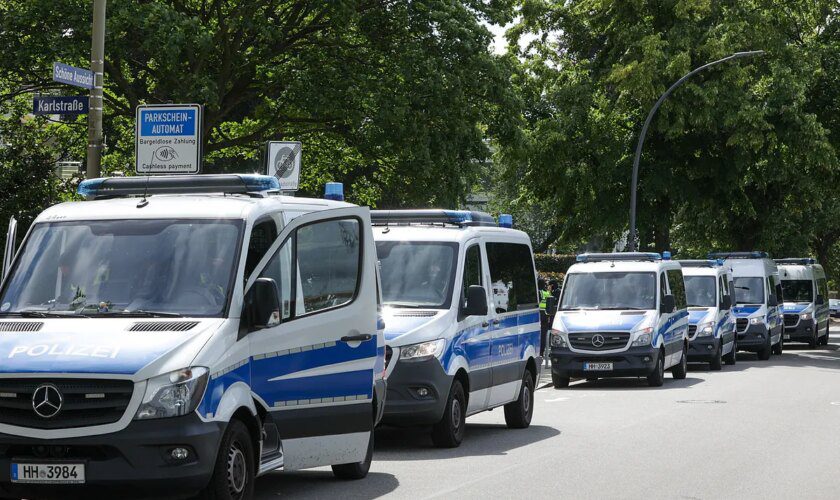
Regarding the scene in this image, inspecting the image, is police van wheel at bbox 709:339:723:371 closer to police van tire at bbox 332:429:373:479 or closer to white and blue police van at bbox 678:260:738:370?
white and blue police van at bbox 678:260:738:370

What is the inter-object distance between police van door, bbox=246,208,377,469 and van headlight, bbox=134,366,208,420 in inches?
31.0

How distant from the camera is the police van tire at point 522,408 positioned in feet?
50.5

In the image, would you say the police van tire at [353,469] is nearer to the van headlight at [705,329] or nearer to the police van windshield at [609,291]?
the police van windshield at [609,291]

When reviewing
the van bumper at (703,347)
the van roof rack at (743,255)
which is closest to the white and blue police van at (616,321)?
the van bumper at (703,347)

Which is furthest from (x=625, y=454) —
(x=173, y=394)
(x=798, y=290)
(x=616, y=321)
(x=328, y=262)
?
(x=798, y=290)

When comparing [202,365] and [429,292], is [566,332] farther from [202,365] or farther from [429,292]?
[202,365]

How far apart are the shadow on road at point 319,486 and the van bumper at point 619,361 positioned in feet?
37.6

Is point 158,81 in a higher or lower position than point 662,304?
higher

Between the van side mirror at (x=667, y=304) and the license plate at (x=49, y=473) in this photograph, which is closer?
the license plate at (x=49, y=473)

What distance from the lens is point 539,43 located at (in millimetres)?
38625

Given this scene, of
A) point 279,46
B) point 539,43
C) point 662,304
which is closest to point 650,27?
point 539,43

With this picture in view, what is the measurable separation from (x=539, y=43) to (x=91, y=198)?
29966mm

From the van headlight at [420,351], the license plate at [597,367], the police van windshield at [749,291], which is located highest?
the van headlight at [420,351]

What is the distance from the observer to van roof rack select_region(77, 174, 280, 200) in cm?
950
